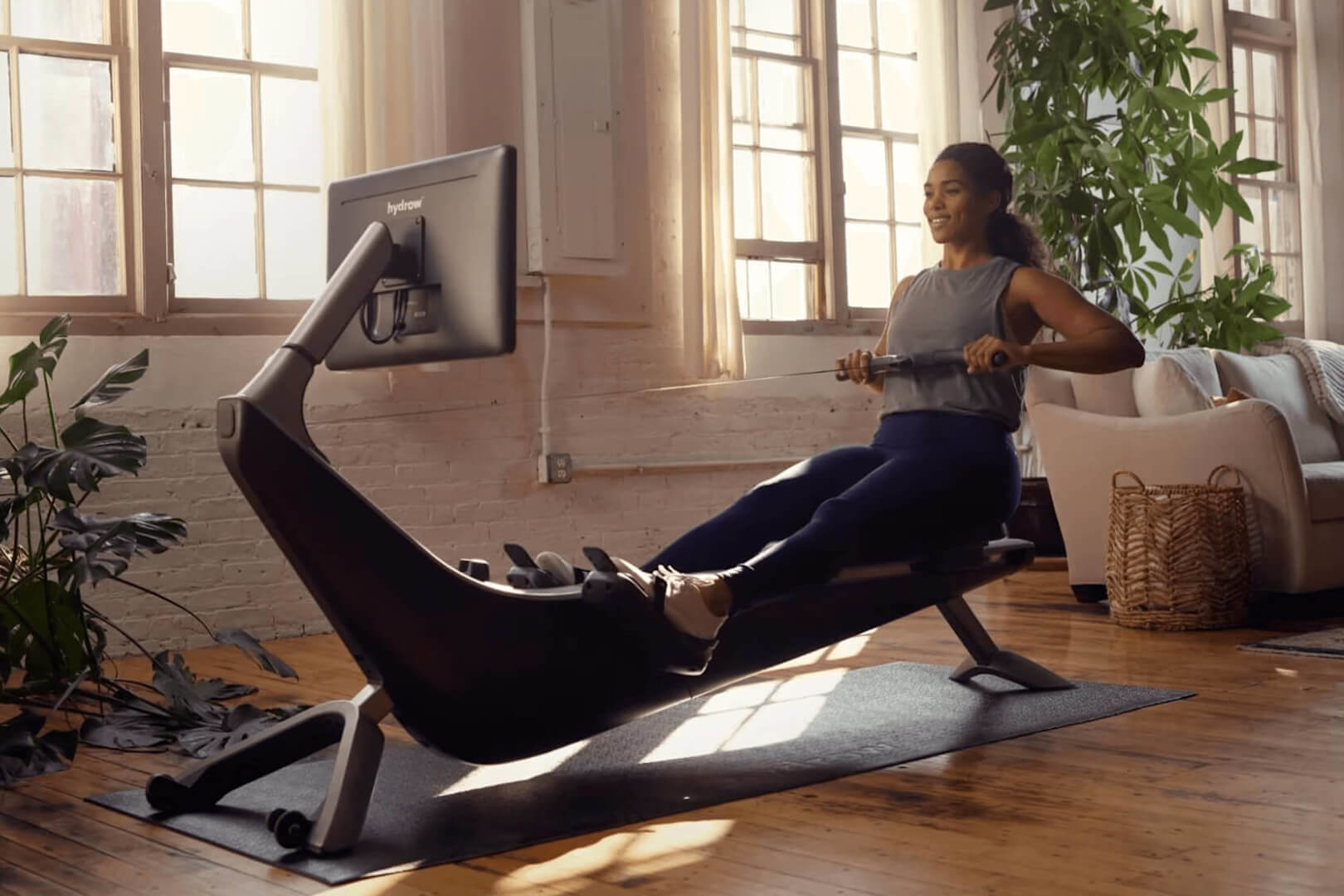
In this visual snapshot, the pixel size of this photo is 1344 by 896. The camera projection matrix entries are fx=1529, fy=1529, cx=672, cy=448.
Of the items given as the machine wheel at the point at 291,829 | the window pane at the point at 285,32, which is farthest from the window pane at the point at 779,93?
the machine wheel at the point at 291,829

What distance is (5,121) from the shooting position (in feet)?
14.9

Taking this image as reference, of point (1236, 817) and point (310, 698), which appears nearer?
point (1236, 817)

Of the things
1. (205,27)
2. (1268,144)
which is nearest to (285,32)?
(205,27)

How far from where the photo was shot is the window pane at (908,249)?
22.0 feet

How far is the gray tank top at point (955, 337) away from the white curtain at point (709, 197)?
2337 mm

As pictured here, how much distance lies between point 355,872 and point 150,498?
2692mm

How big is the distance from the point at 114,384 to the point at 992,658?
2.15 m

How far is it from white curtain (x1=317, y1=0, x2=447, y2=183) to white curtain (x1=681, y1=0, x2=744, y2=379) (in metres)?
1.14

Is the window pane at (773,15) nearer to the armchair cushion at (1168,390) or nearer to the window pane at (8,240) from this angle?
the armchair cushion at (1168,390)

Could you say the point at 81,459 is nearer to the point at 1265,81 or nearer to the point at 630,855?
the point at 630,855

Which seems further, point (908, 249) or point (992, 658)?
point (908, 249)

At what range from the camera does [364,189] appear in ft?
8.89

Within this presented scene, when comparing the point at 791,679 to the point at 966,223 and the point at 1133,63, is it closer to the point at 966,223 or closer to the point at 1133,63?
the point at 966,223

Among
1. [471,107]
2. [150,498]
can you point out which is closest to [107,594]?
[150,498]
